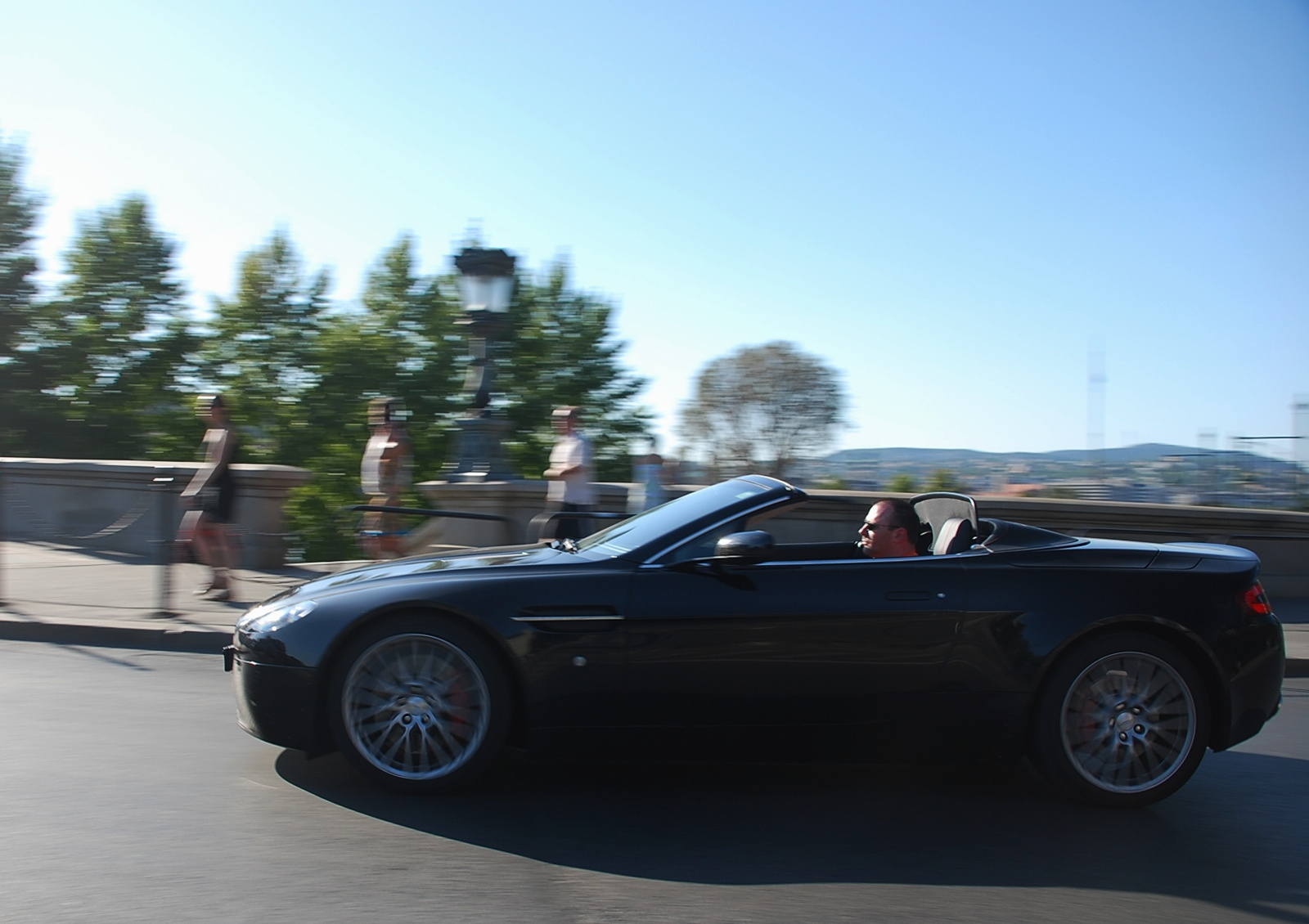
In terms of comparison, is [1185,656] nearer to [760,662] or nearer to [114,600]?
[760,662]

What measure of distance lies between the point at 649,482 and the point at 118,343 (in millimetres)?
28896

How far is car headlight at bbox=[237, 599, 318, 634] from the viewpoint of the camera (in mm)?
4324

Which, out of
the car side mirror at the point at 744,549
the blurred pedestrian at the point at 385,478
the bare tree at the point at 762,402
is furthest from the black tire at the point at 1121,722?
the bare tree at the point at 762,402

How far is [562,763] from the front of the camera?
4.75 metres

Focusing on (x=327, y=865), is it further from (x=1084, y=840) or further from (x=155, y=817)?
(x=1084, y=840)

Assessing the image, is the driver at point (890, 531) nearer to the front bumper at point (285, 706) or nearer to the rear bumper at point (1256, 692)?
the rear bumper at point (1256, 692)

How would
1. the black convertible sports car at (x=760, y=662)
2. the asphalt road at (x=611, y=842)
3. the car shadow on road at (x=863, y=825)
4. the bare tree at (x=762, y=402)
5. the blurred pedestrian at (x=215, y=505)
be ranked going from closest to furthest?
the asphalt road at (x=611, y=842)
the car shadow on road at (x=863, y=825)
the black convertible sports car at (x=760, y=662)
the blurred pedestrian at (x=215, y=505)
the bare tree at (x=762, y=402)

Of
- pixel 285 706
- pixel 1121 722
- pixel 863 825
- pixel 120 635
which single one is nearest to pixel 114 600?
pixel 120 635

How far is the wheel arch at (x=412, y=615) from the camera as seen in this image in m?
4.21

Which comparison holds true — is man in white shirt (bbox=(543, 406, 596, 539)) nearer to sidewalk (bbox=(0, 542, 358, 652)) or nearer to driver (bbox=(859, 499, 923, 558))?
sidewalk (bbox=(0, 542, 358, 652))

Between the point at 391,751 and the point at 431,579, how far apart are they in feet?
2.16

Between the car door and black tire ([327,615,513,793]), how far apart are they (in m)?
0.60

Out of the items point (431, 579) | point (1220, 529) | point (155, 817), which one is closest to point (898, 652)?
point (431, 579)

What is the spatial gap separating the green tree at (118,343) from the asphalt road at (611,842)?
1225 inches
